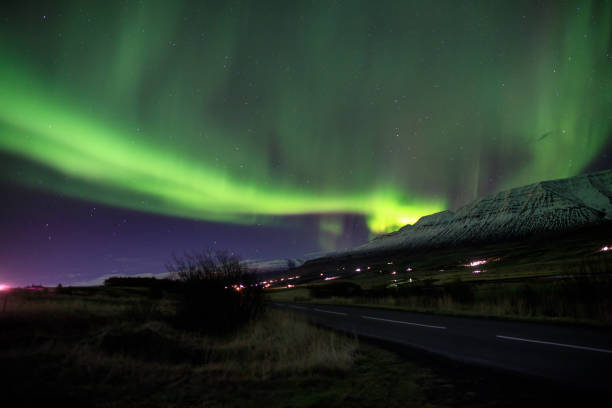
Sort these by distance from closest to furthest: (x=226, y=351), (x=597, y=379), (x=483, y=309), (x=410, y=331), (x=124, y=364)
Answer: (x=597, y=379), (x=124, y=364), (x=226, y=351), (x=410, y=331), (x=483, y=309)

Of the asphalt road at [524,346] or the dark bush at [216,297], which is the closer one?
the asphalt road at [524,346]

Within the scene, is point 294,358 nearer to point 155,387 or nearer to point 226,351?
point 226,351

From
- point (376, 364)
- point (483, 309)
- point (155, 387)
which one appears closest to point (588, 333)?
point (376, 364)

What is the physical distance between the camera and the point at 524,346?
7.95m

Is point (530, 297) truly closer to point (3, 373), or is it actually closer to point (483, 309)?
point (483, 309)

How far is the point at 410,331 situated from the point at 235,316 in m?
6.76

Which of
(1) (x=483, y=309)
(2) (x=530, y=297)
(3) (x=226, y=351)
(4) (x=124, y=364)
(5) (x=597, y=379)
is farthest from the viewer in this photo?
(2) (x=530, y=297)

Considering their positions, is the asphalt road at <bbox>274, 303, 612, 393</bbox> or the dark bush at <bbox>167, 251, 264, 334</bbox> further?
the dark bush at <bbox>167, 251, 264, 334</bbox>

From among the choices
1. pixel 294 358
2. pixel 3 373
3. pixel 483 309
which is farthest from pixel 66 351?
pixel 483 309

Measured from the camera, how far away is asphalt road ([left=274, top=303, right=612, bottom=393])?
5.66m

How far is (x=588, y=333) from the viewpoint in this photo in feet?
30.2

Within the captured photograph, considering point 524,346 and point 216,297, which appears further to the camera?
point 216,297

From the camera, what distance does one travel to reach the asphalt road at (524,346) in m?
5.66

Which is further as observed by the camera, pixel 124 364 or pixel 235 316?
pixel 235 316
